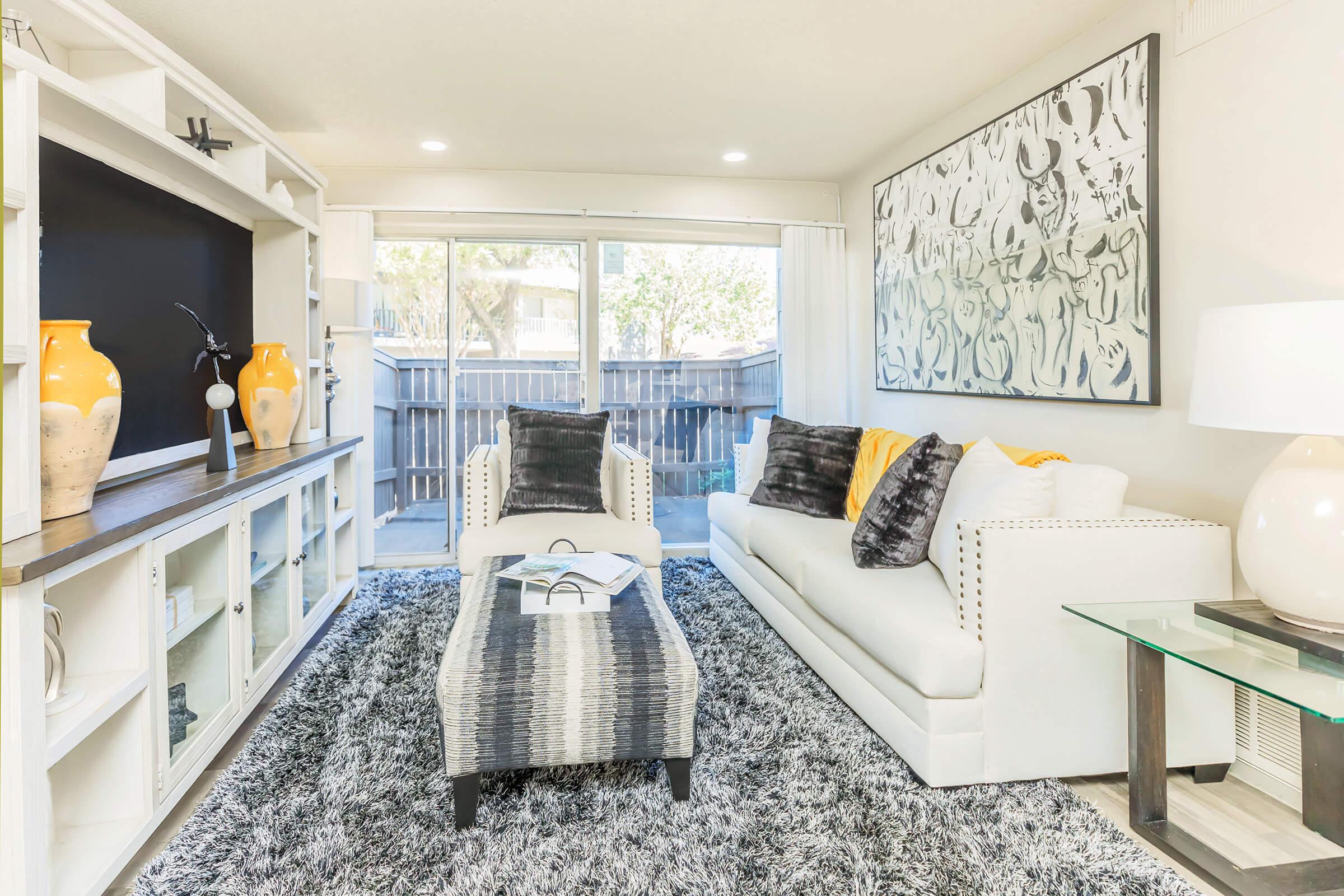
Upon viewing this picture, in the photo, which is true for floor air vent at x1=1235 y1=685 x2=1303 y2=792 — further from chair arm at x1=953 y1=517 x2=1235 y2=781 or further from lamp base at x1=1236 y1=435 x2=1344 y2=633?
lamp base at x1=1236 y1=435 x2=1344 y2=633

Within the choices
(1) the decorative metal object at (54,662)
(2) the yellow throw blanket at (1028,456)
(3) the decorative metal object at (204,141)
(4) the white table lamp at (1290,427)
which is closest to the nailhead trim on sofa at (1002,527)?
(4) the white table lamp at (1290,427)

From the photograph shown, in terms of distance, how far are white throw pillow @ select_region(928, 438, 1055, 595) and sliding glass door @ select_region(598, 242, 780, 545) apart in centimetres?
249

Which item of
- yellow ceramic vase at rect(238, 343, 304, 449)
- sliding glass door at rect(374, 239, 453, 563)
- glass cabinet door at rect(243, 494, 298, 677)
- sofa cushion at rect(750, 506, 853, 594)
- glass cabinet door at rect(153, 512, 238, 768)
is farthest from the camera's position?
sliding glass door at rect(374, 239, 453, 563)

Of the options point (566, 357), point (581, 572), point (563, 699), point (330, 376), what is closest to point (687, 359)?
point (566, 357)

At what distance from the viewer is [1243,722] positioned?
2.41m

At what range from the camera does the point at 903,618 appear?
2.39 m

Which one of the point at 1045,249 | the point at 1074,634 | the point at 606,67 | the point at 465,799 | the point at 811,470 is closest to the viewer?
the point at 465,799

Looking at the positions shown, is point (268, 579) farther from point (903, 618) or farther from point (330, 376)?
point (903, 618)

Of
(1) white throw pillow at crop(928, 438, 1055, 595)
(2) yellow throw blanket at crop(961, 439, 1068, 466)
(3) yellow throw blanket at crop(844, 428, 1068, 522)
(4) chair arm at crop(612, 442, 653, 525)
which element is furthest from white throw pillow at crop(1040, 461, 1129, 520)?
(4) chair arm at crop(612, 442, 653, 525)

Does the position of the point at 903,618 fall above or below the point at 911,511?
below

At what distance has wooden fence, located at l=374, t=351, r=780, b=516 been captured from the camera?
16.5 feet

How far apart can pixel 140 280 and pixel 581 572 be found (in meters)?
1.73

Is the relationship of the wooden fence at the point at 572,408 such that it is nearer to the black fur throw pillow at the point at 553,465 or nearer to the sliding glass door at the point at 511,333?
the sliding glass door at the point at 511,333

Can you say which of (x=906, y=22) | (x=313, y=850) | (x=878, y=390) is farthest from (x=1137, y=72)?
(x=313, y=850)
